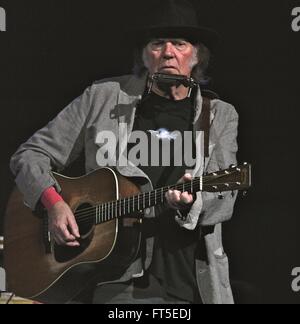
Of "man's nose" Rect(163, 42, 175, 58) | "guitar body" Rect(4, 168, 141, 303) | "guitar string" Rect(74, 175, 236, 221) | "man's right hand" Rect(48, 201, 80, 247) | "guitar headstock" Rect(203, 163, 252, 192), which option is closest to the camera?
"guitar headstock" Rect(203, 163, 252, 192)

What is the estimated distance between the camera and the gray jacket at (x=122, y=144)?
278cm

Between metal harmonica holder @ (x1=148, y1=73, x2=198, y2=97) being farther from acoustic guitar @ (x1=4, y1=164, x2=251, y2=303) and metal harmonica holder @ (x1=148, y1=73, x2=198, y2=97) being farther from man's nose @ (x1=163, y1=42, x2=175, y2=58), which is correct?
acoustic guitar @ (x1=4, y1=164, x2=251, y2=303)

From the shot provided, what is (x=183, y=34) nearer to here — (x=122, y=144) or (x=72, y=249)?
(x=122, y=144)

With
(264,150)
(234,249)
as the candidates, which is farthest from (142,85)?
(234,249)

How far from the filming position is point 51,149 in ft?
10.1

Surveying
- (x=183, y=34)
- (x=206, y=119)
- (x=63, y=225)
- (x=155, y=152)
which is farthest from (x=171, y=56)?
(x=63, y=225)

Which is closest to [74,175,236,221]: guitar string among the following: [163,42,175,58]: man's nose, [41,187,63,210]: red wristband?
[41,187,63,210]: red wristband

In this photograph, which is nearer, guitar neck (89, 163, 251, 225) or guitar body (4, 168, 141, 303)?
guitar neck (89, 163, 251, 225)

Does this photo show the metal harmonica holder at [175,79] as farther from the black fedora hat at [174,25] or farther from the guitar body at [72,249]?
the guitar body at [72,249]

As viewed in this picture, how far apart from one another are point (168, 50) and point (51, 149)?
2.49 feet

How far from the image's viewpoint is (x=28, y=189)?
9.91 feet

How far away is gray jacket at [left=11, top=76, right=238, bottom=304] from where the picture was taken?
2783 mm

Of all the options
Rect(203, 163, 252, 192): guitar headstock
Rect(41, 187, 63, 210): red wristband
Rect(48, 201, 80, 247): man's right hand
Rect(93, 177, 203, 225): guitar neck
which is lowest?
Rect(48, 201, 80, 247): man's right hand

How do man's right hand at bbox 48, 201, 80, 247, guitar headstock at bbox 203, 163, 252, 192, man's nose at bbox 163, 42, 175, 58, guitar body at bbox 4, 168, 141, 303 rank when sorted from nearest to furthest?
guitar headstock at bbox 203, 163, 252, 192 → guitar body at bbox 4, 168, 141, 303 → man's right hand at bbox 48, 201, 80, 247 → man's nose at bbox 163, 42, 175, 58
